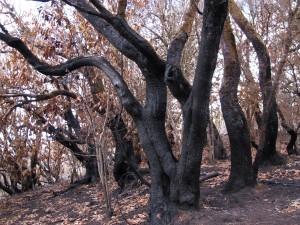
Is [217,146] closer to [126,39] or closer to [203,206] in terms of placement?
[203,206]

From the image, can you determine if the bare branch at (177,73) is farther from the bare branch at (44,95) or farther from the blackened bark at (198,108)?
the bare branch at (44,95)

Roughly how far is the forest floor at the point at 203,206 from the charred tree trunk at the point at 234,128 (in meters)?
0.26

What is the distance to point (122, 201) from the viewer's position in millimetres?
11016

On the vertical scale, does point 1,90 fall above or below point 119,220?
above

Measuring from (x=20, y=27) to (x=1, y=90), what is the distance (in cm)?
282

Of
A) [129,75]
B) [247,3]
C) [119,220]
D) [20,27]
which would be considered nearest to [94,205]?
[119,220]

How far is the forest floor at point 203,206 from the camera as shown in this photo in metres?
7.63

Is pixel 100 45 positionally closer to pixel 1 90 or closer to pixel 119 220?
pixel 1 90

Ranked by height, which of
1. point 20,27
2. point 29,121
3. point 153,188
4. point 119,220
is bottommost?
point 119,220

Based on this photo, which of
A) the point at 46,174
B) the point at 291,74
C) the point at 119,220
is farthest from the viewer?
the point at 46,174

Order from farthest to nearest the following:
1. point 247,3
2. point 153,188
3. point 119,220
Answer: point 247,3, point 119,220, point 153,188

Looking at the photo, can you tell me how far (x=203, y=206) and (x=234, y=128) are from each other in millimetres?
1783

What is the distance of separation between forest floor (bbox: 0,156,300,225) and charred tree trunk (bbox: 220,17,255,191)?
10.4 inches

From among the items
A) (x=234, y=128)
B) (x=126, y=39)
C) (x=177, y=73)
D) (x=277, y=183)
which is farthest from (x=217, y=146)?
(x=126, y=39)
